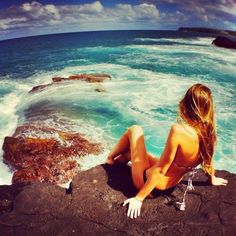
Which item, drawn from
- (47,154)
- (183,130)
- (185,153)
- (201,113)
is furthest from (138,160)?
(47,154)

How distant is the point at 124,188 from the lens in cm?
410

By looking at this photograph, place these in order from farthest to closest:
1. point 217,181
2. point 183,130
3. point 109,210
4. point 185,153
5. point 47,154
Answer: point 47,154 < point 217,181 < point 109,210 < point 185,153 < point 183,130

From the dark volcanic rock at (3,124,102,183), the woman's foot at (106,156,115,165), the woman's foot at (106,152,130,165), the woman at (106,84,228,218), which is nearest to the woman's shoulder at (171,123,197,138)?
the woman at (106,84,228,218)

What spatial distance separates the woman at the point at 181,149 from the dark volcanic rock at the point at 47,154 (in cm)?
434

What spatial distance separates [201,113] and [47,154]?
252 inches

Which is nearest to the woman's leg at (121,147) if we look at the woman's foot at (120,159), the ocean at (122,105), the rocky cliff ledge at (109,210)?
the woman's foot at (120,159)

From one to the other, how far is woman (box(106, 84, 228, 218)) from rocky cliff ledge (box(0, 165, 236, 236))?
0.67 ft

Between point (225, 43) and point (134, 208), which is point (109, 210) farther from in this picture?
point (225, 43)

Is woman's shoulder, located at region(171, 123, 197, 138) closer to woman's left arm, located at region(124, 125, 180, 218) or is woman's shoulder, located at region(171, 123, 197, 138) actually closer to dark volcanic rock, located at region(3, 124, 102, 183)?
woman's left arm, located at region(124, 125, 180, 218)

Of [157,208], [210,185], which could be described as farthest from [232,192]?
[157,208]

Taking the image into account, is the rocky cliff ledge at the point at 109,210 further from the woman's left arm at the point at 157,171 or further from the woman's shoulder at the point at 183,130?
the woman's shoulder at the point at 183,130

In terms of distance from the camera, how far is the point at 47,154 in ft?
28.9

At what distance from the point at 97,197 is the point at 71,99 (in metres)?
11.5

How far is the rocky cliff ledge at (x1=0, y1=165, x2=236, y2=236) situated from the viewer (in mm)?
3525
